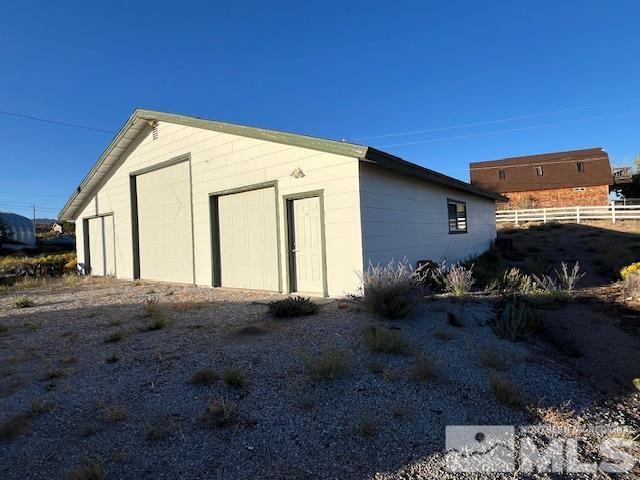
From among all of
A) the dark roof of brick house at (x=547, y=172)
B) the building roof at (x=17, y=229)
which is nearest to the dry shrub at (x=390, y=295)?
the dark roof of brick house at (x=547, y=172)

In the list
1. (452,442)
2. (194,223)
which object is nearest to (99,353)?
(452,442)

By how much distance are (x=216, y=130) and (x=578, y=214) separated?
75.5 feet

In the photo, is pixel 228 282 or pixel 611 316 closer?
pixel 611 316

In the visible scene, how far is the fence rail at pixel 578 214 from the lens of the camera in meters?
23.9

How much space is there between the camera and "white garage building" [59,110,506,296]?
7.95m

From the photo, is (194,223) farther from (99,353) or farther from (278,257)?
(99,353)

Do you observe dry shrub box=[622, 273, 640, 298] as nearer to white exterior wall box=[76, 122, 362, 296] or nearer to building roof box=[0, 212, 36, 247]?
white exterior wall box=[76, 122, 362, 296]

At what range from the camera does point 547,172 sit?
35.6 metres

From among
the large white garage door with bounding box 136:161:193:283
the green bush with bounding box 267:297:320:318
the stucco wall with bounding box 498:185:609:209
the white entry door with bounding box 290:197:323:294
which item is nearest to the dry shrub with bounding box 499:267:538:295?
the white entry door with bounding box 290:197:323:294

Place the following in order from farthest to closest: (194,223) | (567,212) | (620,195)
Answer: (620,195)
(567,212)
(194,223)

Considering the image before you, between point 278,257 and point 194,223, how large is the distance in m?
3.55

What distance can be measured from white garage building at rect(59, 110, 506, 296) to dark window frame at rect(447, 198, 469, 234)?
3 centimetres

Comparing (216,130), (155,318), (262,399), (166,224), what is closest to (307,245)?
(155,318)

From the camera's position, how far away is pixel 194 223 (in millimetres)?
11422
